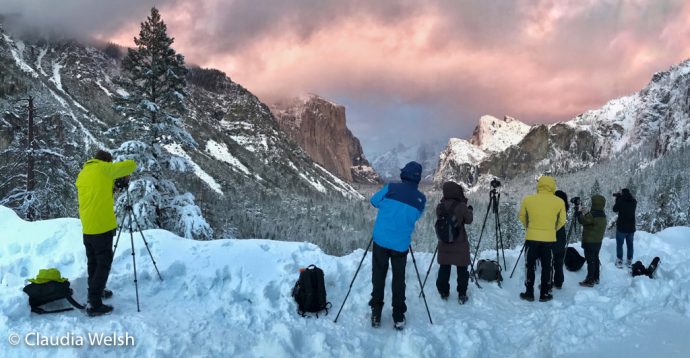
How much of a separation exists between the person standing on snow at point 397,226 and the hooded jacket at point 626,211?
7.23 m

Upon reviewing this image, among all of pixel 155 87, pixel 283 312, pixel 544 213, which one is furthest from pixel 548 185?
pixel 155 87

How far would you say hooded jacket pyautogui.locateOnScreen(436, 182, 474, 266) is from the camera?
838cm

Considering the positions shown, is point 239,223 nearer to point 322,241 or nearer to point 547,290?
point 322,241

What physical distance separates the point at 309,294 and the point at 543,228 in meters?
5.11

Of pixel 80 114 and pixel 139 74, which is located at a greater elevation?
pixel 80 114

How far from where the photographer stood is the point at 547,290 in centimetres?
873

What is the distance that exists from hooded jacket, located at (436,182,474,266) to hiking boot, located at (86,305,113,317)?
20.1 ft

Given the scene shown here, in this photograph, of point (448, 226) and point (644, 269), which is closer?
point (448, 226)

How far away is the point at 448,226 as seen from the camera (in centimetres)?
851

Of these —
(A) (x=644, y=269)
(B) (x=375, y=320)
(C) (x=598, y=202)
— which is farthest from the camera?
(C) (x=598, y=202)

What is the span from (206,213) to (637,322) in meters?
23.5

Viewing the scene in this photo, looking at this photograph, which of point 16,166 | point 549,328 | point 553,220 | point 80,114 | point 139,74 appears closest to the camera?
point 549,328

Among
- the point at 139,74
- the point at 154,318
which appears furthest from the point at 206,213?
the point at 154,318

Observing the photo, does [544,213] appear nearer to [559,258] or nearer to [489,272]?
Answer: [559,258]
